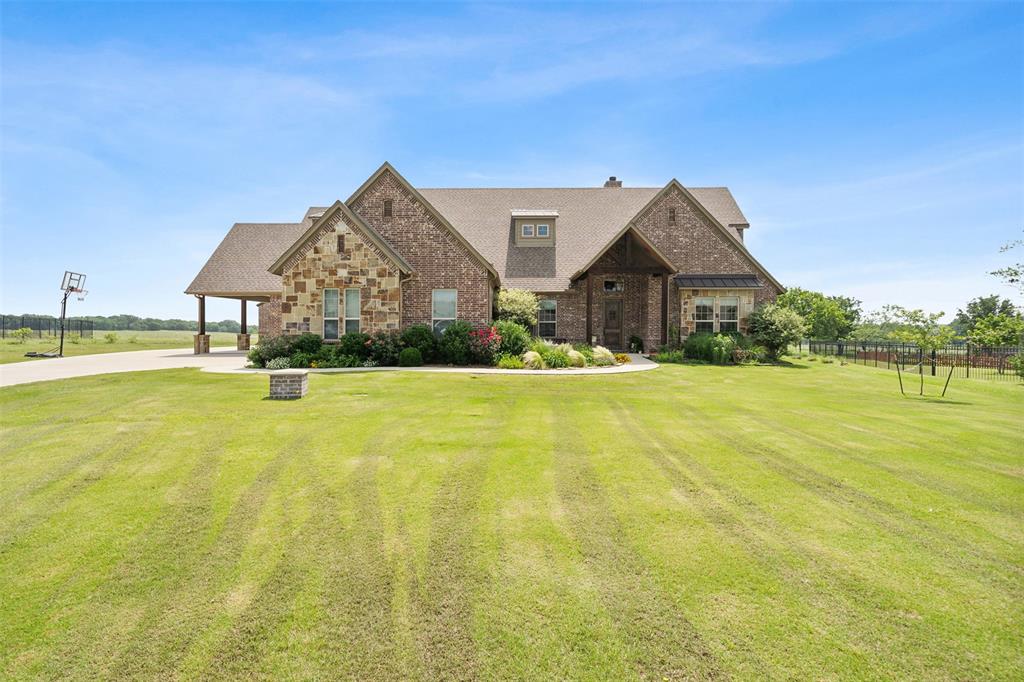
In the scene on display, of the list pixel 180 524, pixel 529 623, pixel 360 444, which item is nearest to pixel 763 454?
pixel 529 623

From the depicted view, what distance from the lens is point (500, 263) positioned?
2770 cm

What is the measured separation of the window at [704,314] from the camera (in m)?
25.8

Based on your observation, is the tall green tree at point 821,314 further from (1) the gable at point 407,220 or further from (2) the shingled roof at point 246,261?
(2) the shingled roof at point 246,261

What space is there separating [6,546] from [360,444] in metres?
3.93

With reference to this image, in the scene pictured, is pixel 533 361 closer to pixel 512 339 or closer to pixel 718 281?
pixel 512 339

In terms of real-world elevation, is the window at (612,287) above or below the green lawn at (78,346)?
Answer: above

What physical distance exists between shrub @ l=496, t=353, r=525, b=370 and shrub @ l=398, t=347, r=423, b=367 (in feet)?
10.5

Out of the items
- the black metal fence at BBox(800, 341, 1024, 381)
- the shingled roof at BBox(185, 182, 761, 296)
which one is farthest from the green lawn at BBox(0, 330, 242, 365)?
the black metal fence at BBox(800, 341, 1024, 381)

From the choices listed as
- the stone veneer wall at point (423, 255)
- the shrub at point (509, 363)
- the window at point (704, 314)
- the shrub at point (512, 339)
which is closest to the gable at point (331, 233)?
the stone veneer wall at point (423, 255)

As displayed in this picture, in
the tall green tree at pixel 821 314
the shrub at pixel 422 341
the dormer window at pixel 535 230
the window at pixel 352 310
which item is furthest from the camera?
the tall green tree at pixel 821 314

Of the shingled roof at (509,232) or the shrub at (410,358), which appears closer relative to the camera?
the shrub at (410,358)

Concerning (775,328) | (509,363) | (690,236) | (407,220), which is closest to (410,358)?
(509,363)

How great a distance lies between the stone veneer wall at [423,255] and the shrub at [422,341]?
1375mm

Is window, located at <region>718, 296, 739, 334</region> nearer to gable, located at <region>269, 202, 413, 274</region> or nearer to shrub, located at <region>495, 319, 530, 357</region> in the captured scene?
shrub, located at <region>495, 319, 530, 357</region>
